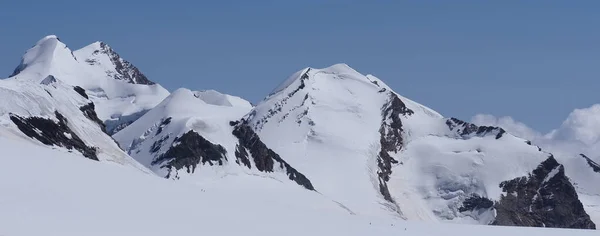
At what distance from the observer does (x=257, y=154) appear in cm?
16900

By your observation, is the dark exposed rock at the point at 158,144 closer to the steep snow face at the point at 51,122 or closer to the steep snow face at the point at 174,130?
the steep snow face at the point at 174,130

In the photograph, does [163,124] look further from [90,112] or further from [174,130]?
[90,112]

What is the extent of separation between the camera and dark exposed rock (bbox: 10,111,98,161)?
290ft

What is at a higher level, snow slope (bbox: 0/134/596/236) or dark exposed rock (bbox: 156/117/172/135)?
dark exposed rock (bbox: 156/117/172/135)

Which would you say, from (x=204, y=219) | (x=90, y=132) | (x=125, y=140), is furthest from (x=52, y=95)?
(x=125, y=140)

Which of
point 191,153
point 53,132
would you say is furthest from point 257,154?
point 53,132

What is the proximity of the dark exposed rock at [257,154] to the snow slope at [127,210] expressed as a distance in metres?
118

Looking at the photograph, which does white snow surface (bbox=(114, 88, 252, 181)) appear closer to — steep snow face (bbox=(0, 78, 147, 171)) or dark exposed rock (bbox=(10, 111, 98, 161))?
steep snow face (bbox=(0, 78, 147, 171))

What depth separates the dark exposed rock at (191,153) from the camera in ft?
493

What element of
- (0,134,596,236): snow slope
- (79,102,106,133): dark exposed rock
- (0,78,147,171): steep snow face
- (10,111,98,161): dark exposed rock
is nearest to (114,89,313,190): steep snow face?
(79,102,106,133): dark exposed rock

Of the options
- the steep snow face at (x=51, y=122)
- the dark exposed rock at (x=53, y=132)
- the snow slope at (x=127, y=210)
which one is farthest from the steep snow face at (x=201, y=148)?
the snow slope at (x=127, y=210)

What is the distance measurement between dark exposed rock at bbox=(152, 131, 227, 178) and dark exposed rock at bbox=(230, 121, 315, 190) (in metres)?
6.34

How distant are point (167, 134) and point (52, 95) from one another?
64.9 m

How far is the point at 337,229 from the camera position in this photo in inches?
1491
